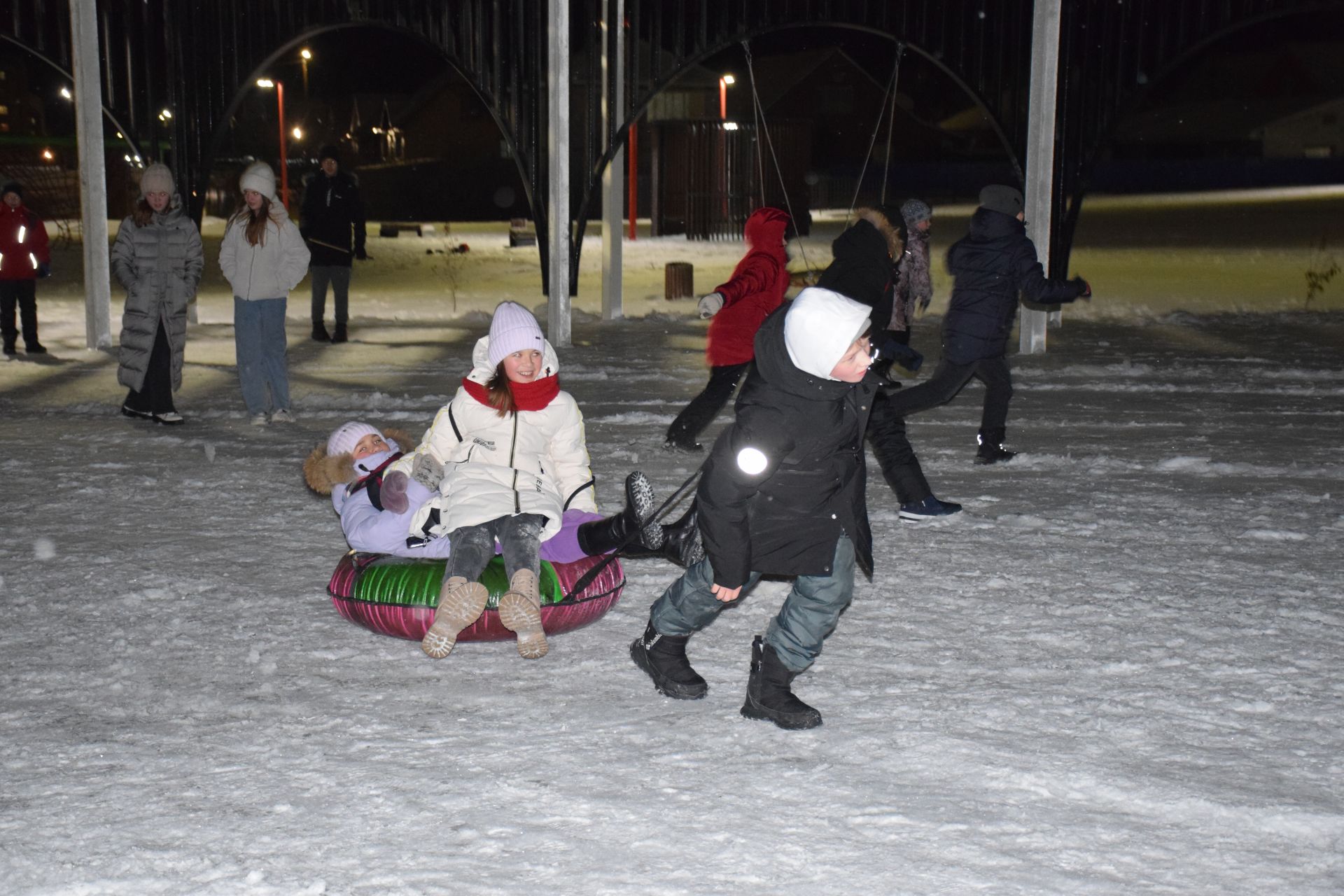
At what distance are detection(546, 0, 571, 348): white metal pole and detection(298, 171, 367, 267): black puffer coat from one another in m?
1.84

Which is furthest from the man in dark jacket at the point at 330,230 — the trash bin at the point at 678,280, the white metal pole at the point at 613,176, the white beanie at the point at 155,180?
the trash bin at the point at 678,280

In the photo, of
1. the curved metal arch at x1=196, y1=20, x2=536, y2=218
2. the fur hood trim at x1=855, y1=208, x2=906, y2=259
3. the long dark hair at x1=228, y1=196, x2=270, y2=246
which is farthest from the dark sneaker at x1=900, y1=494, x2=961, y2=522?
the curved metal arch at x1=196, y1=20, x2=536, y2=218

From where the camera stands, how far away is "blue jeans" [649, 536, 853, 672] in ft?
13.3

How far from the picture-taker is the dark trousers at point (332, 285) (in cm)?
1290

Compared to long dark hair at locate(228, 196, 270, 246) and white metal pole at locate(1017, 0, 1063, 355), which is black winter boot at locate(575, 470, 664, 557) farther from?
white metal pole at locate(1017, 0, 1063, 355)

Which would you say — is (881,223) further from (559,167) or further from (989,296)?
(559,167)

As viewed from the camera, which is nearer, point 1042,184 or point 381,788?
point 381,788

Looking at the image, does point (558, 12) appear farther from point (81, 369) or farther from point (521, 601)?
point (521, 601)

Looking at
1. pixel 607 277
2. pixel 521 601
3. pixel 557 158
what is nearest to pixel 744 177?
pixel 607 277

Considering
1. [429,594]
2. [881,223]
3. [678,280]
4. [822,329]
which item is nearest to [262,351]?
[881,223]

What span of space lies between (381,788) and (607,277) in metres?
11.7

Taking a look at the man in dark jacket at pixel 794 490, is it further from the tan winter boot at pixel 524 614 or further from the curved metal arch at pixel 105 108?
the curved metal arch at pixel 105 108

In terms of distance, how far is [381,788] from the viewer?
3676 mm

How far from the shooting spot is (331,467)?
5.21m
